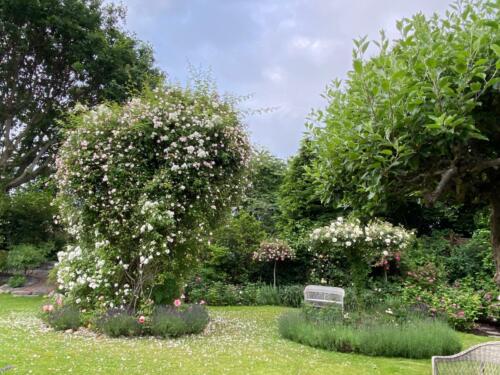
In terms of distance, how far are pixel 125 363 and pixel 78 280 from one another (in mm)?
3269

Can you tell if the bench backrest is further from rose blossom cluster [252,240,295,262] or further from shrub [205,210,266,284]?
shrub [205,210,266,284]

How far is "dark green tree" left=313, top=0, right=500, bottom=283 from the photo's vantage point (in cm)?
243

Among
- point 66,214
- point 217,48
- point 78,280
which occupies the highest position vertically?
point 217,48

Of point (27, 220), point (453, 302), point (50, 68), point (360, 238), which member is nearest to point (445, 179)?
point (360, 238)

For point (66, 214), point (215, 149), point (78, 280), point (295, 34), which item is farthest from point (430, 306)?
point (66, 214)

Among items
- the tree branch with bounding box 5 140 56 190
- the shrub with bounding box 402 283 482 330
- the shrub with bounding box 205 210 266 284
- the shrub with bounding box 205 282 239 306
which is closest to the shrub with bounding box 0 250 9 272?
the tree branch with bounding box 5 140 56 190

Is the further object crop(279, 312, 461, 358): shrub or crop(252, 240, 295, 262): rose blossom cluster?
crop(252, 240, 295, 262): rose blossom cluster

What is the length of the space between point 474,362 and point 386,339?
257cm

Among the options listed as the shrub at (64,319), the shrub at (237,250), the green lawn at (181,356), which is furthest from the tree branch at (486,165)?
the shrub at (237,250)

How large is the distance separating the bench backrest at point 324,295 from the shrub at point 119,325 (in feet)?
11.0

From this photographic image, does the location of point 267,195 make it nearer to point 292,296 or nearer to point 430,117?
point 292,296

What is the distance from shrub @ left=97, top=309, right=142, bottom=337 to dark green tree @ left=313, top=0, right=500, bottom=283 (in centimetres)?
545

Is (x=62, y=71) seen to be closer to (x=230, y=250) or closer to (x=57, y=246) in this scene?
(x=57, y=246)

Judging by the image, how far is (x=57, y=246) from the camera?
52.9 feet
